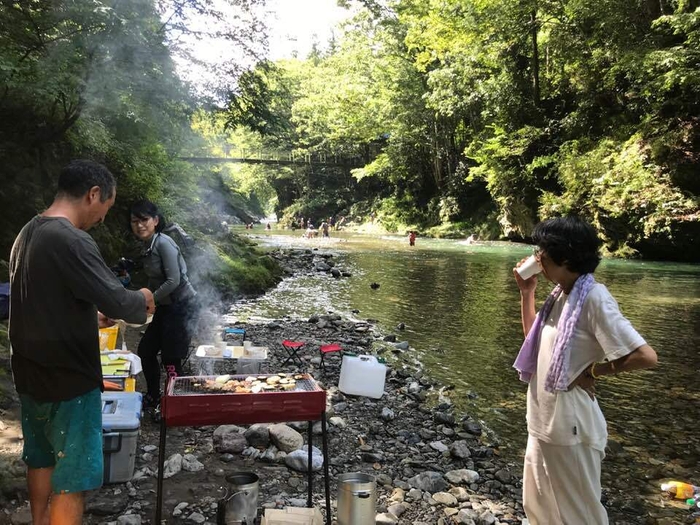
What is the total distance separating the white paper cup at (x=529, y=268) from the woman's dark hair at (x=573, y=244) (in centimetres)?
22

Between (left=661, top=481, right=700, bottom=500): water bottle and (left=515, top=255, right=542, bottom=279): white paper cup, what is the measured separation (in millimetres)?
2828

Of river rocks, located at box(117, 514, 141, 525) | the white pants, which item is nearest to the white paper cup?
the white pants

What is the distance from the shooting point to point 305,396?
3.21 m

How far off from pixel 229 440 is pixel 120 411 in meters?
1.06

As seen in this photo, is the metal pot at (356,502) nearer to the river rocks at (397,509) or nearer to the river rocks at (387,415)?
the river rocks at (397,509)

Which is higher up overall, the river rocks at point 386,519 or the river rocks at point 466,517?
the river rocks at point 386,519

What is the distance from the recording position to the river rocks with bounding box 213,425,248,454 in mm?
4410

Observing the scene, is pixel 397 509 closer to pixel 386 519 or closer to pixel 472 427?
pixel 386 519

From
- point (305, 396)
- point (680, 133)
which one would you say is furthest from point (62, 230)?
point (680, 133)

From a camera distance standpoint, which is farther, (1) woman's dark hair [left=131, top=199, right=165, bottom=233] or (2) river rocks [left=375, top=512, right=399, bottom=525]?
(1) woman's dark hair [left=131, top=199, right=165, bottom=233]

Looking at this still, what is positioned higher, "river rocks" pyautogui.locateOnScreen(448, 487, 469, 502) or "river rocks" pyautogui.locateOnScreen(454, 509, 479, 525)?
"river rocks" pyautogui.locateOnScreen(454, 509, 479, 525)

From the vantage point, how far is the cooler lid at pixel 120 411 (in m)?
3.58

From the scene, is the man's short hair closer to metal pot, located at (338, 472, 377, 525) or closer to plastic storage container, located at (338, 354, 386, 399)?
metal pot, located at (338, 472, 377, 525)

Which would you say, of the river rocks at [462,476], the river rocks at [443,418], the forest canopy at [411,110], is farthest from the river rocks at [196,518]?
the forest canopy at [411,110]
